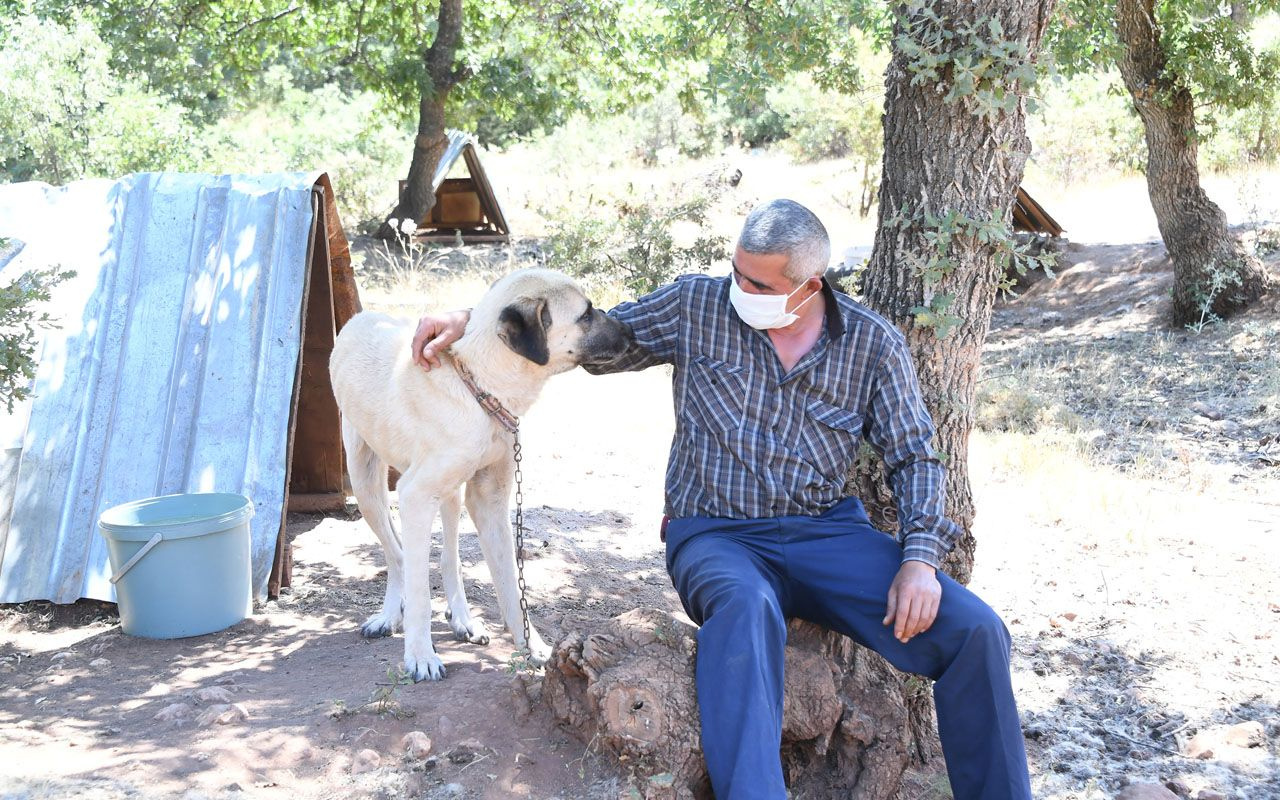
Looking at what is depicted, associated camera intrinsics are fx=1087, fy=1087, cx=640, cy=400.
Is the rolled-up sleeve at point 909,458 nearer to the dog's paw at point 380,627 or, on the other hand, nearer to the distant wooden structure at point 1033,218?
the dog's paw at point 380,627

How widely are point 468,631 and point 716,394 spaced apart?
1637 mm

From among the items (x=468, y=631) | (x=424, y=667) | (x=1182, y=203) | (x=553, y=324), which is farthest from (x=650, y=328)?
(x=1182, y=203)

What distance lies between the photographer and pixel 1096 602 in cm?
529

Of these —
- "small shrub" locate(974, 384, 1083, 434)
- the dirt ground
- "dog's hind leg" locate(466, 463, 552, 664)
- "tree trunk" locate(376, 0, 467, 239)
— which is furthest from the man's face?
"tree trunk" locate(376, 0, 467, 239)

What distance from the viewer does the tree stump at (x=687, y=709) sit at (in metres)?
3.05

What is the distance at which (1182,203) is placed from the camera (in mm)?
11734

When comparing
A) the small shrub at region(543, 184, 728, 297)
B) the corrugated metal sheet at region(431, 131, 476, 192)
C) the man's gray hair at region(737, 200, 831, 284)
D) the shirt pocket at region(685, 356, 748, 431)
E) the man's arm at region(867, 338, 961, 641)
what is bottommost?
the man's arm at region(867, 338, 961, 641)

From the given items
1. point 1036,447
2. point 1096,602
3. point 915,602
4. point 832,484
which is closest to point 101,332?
point 832,484

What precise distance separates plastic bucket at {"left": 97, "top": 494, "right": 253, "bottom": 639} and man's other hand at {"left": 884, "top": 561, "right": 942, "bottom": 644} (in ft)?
9.53

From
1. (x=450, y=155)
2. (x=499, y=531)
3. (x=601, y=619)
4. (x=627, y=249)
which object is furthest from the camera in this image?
(x=450, y=155)

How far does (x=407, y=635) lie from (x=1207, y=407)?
25.9 feet

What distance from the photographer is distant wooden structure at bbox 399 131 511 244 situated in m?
18.5

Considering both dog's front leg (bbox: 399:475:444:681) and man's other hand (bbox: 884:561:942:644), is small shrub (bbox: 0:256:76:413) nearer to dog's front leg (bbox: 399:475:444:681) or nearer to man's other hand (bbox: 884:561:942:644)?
dog's front leg (bbox: 399:475:444:681)

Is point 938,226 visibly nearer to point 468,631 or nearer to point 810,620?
point 810,620
